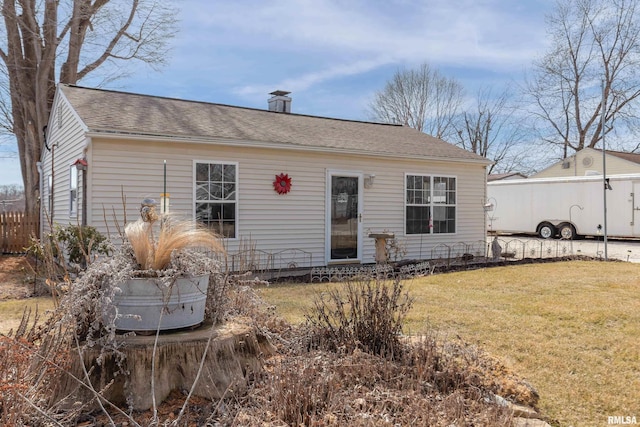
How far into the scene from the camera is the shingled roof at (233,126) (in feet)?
27.6

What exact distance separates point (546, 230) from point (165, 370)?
1876cm

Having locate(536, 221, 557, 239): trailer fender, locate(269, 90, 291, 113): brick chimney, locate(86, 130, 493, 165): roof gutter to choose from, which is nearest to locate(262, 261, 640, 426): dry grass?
locate(86, 130, 493, 165): roof gutter

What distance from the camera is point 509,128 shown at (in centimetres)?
3300

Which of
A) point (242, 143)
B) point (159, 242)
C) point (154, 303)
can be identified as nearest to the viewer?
point (154, 303)

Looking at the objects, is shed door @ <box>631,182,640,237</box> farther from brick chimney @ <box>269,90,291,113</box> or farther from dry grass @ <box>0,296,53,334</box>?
dry grass @ <box>0,296,53,334</box>

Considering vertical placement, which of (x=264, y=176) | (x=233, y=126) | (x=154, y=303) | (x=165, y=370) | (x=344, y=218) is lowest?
(x=165, y=370)

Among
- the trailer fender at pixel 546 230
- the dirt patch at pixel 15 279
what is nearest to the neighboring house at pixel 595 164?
the trailer fender at pixel 546 230

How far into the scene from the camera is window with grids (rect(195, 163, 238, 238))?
28.6 ft

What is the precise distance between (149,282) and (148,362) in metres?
0.46

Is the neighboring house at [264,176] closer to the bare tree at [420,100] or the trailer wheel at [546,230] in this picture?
the trailer wheel at [546,230]

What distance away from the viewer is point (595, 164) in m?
23.5

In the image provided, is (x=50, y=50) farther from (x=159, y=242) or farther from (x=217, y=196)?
(x=159, y=242)

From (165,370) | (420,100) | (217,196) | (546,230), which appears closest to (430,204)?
(217,196)

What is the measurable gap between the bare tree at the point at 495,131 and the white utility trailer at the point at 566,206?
12.7m
